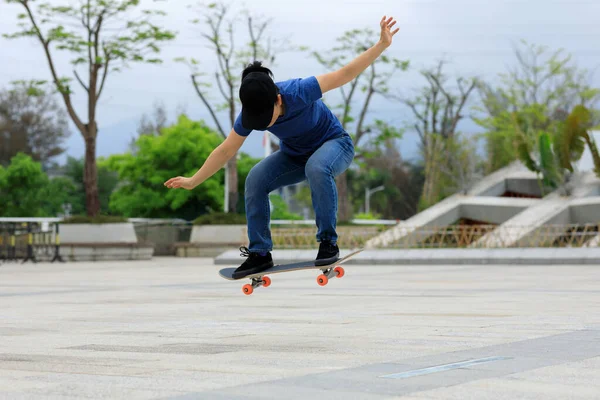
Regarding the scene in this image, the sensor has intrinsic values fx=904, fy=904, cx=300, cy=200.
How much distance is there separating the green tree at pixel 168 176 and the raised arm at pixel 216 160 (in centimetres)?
3436

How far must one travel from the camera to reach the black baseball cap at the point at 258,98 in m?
5.86

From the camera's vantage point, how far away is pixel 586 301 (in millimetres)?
8930

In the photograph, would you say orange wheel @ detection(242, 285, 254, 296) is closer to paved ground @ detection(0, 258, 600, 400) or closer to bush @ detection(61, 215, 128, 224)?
paved ground @ detection(0, 258, 600, 400)

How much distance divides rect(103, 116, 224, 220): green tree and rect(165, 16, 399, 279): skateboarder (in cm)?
3417

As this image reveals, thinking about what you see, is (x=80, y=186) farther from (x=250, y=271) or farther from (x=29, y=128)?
(x=250, y=271)

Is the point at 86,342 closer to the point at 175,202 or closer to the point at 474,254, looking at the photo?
the point at 474,254

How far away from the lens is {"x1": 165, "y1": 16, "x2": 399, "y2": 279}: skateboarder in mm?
5941

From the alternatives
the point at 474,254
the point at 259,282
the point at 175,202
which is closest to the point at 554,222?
the point at 474,254

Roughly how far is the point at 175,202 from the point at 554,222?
54.6 feet

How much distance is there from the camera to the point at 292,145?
21.9 feet

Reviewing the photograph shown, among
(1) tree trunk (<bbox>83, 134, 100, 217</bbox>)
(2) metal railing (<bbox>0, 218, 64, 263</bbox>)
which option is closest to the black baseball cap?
(2) metal railing (<bbox>0, 218, 64, 263</bbox>)

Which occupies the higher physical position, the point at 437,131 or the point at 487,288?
the point at 437,131

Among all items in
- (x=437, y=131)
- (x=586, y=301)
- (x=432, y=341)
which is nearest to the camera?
(x=432, y=341)

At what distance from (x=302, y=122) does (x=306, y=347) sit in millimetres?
1791
